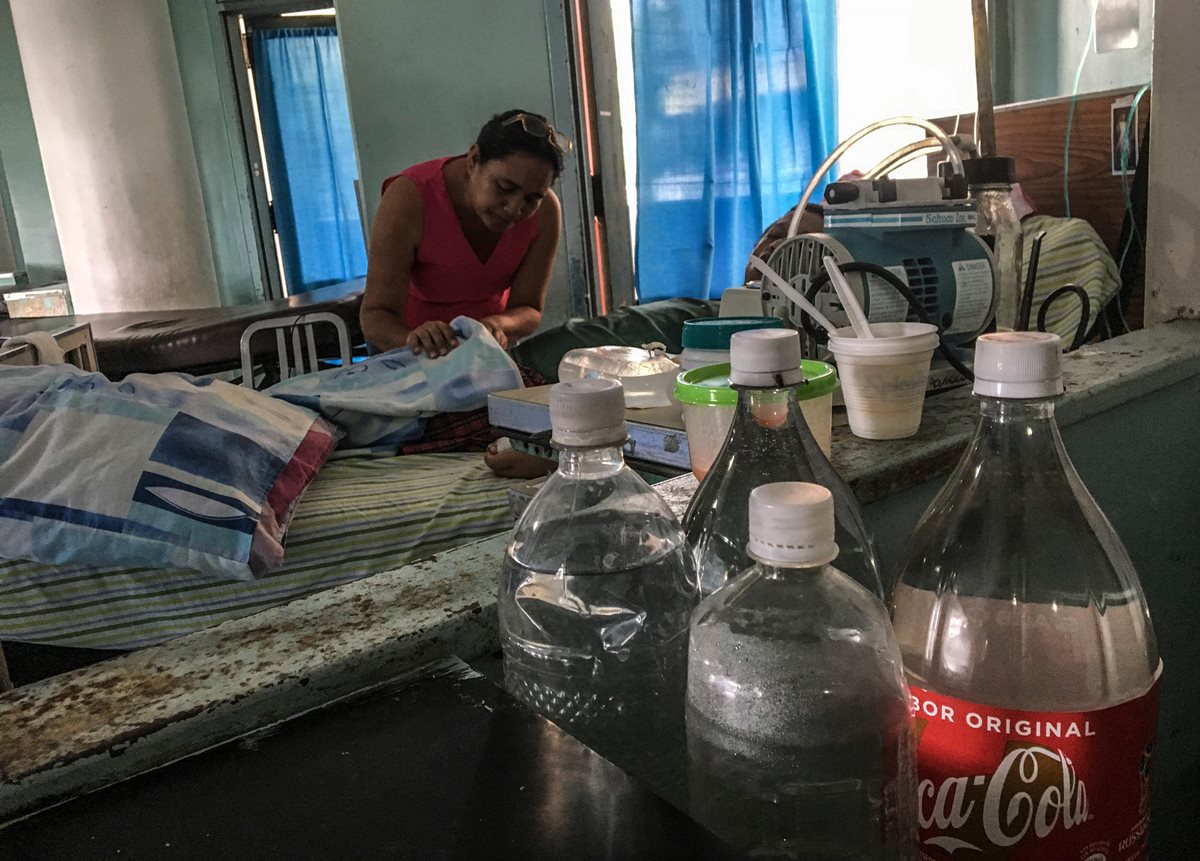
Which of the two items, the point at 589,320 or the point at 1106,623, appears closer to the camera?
the point at 1106,623

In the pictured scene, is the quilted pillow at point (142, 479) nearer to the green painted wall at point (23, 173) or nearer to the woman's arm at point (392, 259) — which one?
the woman's arm at point (392, 259)

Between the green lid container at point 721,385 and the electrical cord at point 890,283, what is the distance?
0.92ft

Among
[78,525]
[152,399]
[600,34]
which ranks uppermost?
[600,34]

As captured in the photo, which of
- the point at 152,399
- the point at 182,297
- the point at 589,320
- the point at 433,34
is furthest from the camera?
the point at 182,297

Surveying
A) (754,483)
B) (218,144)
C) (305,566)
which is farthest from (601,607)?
(218,144)

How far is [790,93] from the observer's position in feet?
10.6

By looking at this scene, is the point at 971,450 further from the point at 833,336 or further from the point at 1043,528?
the point at 833,336

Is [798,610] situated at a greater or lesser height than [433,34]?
lesser

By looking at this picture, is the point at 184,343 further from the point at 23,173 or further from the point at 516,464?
the point at 23,173

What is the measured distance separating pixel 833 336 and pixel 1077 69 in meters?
2.40

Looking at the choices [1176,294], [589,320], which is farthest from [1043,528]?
[589,320]

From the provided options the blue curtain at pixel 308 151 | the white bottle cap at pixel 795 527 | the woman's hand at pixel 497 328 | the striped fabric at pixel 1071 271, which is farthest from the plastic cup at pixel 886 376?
the blue curtain at pixel 308 151

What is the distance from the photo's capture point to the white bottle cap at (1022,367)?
1.49 feet

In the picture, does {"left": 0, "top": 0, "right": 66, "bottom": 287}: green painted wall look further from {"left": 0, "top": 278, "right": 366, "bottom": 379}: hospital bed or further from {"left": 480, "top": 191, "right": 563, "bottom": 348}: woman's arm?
{"left": 480, "top": 191, "right": 563, "bottom": 348}: woman's arm
